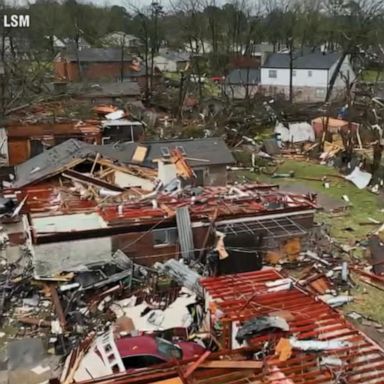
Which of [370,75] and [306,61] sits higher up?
[306,61]

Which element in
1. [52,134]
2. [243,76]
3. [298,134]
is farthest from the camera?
[243,76]

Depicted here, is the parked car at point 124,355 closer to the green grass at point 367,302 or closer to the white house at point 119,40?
the green grass at point 367,302

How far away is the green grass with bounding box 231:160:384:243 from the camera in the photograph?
2383 centimetres

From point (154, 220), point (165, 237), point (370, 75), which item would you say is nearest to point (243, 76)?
point (370, 75)

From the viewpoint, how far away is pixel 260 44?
3137 inches

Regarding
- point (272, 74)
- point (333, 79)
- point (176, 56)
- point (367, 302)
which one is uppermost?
point (176, 56)

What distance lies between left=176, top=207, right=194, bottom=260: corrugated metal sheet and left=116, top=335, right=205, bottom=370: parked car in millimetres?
6273

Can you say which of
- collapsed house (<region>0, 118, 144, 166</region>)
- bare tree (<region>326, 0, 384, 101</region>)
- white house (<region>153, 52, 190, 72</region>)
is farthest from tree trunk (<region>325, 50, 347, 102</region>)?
collapsed house (<region>0, 118, 144, 166</region>)

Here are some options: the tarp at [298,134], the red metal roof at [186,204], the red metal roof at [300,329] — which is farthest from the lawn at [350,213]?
the tarp at [298,134]

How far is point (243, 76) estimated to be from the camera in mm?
60469

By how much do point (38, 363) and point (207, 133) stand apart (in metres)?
28.1

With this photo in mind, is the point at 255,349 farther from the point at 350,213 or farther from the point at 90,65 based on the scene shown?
the point at 90,65

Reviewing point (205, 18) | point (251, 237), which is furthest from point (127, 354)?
point (205, 18)

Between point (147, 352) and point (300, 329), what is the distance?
345 cm
